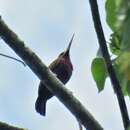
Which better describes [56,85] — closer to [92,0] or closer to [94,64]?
[94,64]

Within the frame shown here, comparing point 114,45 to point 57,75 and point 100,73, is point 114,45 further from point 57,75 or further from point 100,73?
point 57,75

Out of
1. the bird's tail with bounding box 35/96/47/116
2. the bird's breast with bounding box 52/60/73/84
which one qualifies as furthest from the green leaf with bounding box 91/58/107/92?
the bird's breast with bounding box 52/60/73/84

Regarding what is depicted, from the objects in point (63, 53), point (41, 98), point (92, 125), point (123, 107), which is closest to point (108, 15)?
point (123, 107)

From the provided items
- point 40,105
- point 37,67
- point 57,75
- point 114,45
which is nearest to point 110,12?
point 114,45

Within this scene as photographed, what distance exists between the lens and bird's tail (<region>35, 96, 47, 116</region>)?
6359mm

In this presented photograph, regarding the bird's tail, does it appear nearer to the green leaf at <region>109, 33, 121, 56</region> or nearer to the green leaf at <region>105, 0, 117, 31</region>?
the green leaf at <region>109, 33, 121, 56</region>

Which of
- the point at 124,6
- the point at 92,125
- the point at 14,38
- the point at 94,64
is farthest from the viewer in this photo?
the point at 14,38

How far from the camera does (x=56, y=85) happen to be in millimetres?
1502

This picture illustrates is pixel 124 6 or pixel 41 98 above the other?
pixel 124 6

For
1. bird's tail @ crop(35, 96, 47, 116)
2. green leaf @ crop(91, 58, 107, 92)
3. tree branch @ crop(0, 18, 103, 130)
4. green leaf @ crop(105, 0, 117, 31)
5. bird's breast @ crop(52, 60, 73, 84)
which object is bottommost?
bird's breast @ crop(52, 60, 73, 84)

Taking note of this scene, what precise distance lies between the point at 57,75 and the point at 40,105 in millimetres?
857

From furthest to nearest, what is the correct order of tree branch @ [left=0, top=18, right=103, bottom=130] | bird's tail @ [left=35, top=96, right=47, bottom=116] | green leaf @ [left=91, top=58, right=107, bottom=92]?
1. bird's tail @ [left=35, top=96, right=47, bottom=116]
2. tree branch @ [left=0, top=18, right=103, bottom=130]
3. green leaf @ [left=91, top=58, right=107, bottom=92]

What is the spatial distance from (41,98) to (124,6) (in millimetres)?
7091

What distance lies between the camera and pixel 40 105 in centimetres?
688
